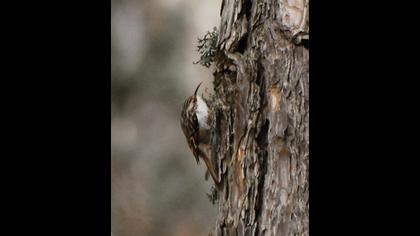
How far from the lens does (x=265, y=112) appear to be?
152cm

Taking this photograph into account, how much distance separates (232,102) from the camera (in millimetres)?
1542

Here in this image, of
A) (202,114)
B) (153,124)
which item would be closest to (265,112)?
(202,114)

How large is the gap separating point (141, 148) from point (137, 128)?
0.20 ft

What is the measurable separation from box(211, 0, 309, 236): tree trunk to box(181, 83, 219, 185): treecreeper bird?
0.08 meters

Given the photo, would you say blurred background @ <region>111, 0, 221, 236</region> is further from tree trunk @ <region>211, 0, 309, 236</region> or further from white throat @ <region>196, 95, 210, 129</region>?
tree trunk @ <region>211, 0, 309, 236</region>

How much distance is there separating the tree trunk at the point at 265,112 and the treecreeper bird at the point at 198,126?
8 cm

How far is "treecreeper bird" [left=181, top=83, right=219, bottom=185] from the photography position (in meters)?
1.64

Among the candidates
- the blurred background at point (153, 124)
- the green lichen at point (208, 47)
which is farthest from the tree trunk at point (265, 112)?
the blurred background at point (153, 124)

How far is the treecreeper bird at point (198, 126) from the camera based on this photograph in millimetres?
1640

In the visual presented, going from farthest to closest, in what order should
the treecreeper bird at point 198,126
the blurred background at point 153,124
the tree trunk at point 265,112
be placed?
the blurred background at point 153,124
the treecreeper bird at point 198,126
the tree trunk at point 265,112

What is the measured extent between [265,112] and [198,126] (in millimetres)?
238

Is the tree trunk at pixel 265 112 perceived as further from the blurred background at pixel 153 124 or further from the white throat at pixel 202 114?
the blurred background at pixel 153 124

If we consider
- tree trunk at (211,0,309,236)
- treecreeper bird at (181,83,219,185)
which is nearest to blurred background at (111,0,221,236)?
treecreeper bird at (181,83,219,185)

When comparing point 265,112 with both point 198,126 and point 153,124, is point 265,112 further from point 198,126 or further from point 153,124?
point 153,124
